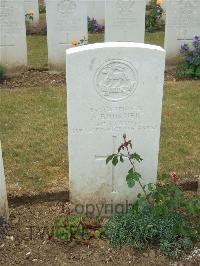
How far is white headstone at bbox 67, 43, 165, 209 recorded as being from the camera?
344 cm

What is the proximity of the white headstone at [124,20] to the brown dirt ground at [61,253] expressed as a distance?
17.5ft

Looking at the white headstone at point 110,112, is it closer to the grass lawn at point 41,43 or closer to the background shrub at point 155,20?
the grass lawn at point 41,43

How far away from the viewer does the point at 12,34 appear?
26.2 ft

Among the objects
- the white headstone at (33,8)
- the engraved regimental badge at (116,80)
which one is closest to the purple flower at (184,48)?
the engraved regimental badge at (116,80)

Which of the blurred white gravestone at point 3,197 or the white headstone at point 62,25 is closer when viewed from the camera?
the blurred white gravestone at point 3,197

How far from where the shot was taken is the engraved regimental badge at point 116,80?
137 inches

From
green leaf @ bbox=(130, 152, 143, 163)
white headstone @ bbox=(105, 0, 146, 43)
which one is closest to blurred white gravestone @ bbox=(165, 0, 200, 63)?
white headstone @ bbox=(105, 0, 146, 43)

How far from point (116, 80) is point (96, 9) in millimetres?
9229

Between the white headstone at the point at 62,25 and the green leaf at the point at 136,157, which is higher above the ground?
the white headstone at the point at 62,25

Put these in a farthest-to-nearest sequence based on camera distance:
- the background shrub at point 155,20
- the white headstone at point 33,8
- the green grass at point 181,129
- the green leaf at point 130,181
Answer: the white headstone at point 33,8, the background shrub at point 155,20, the green grass at point 181,129, the green leaf at point 130,181

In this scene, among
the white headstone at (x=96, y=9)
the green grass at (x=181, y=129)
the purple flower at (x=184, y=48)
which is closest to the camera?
the green grass at (x=181, y=129)

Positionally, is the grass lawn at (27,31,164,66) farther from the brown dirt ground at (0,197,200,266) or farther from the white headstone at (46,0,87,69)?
the brown dirt ground at (0,197,200,266)

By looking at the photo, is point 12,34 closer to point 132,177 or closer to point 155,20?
point 155,20

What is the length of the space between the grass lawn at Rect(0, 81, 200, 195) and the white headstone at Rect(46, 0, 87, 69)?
3.62 feet
